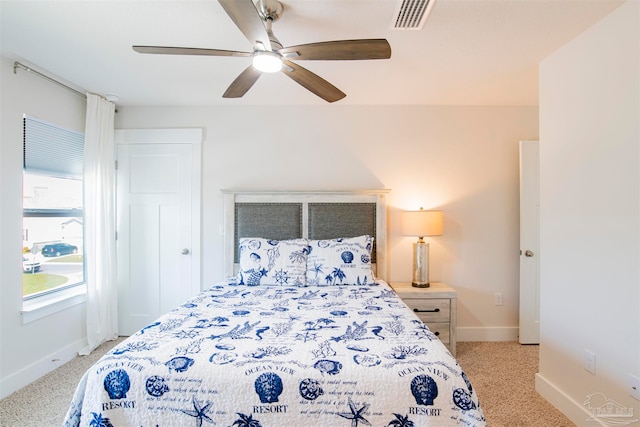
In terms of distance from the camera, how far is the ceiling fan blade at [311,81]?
5.66 ft

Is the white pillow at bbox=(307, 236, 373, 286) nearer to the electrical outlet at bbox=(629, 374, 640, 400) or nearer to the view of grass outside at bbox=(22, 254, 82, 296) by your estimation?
the electrical outlet at bbox=(629, 374, 640, 400)

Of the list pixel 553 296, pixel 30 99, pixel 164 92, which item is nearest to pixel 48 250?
pixel 30 99

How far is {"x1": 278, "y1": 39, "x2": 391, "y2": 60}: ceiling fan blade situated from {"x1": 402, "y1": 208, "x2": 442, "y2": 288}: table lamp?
1.68 meters

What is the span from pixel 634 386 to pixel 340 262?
188 centimetres

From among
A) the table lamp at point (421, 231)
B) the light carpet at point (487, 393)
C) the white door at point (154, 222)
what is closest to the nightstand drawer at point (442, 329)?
the light carpet at point (487, 393)

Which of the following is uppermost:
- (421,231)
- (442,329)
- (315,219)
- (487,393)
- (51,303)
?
(315,219)

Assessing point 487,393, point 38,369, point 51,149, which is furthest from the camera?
point 51,149

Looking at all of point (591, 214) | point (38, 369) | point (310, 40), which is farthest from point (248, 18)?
point (38, 369)

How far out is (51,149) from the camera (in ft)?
8.69

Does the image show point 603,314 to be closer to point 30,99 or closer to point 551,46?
point 551,46

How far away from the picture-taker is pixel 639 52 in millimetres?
1556

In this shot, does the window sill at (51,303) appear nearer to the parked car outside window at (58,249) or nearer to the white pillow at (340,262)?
the parked car outside window at (58,249)

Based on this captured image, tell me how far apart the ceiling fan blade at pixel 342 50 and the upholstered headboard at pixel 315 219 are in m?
1.61

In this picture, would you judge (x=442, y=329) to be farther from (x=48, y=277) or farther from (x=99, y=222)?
(x=48, y=277)
